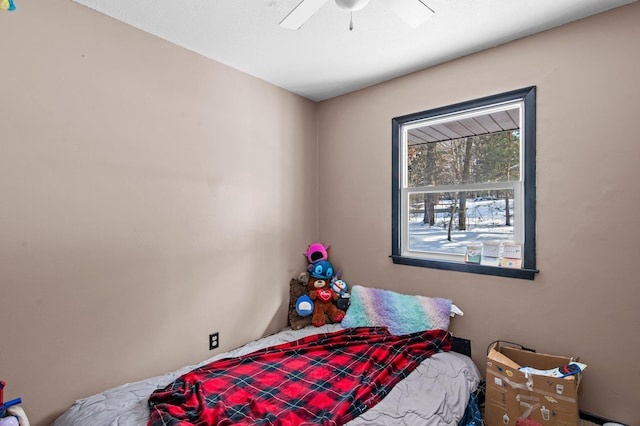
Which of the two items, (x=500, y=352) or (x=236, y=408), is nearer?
(x=236, y=408)

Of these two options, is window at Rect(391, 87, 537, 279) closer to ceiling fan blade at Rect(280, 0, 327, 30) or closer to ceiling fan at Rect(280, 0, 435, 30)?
ceiling fan at Rect(280, 0, 435, 30)

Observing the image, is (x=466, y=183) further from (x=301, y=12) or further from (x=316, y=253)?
(x=301, y=12)

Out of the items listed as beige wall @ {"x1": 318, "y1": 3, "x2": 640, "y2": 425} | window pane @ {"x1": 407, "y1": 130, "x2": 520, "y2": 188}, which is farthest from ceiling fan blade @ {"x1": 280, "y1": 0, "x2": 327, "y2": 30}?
window pane @ {"x1": 407, "y1": 130, "x2": 520, "y2": 188}

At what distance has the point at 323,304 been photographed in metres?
2.91

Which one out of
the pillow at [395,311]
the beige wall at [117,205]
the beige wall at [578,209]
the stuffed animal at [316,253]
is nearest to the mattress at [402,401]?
the beige wall at [117,205]

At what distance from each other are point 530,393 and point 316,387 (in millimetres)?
1169

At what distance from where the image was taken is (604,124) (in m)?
1.89

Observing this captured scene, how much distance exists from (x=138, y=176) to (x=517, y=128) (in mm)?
2609

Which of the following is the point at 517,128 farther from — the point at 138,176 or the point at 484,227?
the point at 138,176

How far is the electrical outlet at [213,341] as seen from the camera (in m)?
2.41

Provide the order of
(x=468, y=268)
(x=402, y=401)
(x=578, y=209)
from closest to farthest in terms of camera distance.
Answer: (x=402, y=401)
(x=578, y=209)
(x=468, y=268)

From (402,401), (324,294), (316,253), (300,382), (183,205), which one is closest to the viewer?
(402,401)

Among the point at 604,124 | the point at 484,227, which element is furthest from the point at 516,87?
the point at 484,227

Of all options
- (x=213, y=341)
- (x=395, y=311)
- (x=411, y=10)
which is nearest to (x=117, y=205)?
(x=213, y=341)
